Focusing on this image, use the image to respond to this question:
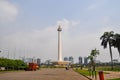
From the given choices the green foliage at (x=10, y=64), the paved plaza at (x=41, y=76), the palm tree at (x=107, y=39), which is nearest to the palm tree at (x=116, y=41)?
the palm tree at (x=107, y=39)

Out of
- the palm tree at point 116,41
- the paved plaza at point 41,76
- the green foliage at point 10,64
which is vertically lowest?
the paved plaza at point 41,76

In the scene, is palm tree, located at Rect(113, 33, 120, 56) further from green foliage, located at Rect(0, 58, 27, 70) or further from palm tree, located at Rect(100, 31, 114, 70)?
green foliage, located at Rect(0, 58, 27, 70)

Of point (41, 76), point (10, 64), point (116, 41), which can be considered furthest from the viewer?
point (10, 64)

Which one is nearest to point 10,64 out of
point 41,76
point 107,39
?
point 107,39

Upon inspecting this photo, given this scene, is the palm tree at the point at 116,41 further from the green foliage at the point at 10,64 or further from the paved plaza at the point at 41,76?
the green foliage at the point at 10,64

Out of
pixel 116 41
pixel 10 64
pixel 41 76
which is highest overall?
pixel 116 41

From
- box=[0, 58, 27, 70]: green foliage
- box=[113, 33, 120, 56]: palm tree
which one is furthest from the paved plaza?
box=[0, 58, 27, 70]: green foliage

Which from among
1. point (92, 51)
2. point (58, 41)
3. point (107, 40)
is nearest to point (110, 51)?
point (107, 40)

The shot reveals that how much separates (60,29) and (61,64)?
23295mm

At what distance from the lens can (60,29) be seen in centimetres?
15262

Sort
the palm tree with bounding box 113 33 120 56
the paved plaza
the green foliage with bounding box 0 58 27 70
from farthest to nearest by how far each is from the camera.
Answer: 1. the green foliage with bounding box 0 58 27 70
2. the palm tree with bounding box 113 33 120 56
3. the paved plaza

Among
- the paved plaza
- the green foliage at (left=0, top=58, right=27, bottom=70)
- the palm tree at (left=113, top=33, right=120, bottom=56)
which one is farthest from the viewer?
the green foliage at (left=0, top=58, right=27, bottom=70)

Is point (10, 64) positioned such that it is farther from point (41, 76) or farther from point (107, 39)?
point (41, 76)

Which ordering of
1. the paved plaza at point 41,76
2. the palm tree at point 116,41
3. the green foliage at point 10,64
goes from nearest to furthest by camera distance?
the paved plaza at point 41,76, the palm tree at point 116,41, the green foliage at point 10,64
